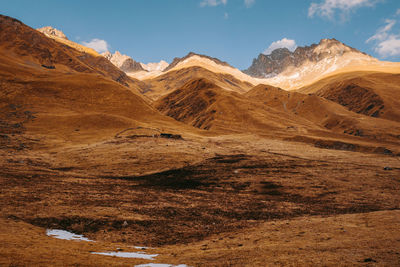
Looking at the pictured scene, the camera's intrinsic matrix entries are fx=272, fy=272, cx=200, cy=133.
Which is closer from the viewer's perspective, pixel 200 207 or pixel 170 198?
pixel 200 207

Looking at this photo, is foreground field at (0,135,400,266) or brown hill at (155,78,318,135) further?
brown hill at (155,78,318,135)

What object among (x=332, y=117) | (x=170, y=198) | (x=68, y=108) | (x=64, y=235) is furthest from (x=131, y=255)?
(x=332, y=117)

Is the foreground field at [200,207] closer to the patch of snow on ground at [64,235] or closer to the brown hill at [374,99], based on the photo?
the patch of snow on ground at [64,235]

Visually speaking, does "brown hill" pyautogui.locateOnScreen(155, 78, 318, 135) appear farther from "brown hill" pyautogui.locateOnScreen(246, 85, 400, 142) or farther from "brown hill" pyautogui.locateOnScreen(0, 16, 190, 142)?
"brown hill" pyautogui.locateOnScreen(0, 16, 190, 142)

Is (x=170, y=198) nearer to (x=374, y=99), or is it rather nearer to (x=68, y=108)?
(x=68, y=108)

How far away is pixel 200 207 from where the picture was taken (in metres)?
30.0

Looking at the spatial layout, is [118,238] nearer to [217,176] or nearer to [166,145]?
[217,176]

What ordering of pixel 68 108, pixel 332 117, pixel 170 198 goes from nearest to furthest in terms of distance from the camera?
pixel 170 198
pixel 68 108
pixel 332 117

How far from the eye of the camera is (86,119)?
88.8 meters

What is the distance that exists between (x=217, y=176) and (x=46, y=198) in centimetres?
2596

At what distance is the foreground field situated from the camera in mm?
15070

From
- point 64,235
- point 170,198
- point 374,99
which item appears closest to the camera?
point 64,235

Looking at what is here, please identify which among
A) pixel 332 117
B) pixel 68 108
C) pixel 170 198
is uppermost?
pixel 332 117

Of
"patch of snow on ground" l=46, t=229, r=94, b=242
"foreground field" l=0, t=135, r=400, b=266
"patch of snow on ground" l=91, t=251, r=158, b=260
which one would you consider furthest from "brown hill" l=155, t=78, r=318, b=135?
"patch of snow on ground" l=91, t=251, r=158, b=260
